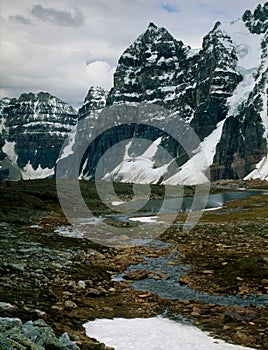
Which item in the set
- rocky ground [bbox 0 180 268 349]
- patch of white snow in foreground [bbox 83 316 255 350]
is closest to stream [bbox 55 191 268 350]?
patch of white snow in foreground [bbox 83 316 255 350]

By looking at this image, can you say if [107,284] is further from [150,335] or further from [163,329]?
[150,335]

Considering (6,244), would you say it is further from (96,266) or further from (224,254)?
(224,254)

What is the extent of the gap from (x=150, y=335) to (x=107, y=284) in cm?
913

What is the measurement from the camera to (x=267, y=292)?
836 inches

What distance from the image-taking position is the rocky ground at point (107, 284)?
52.7ft

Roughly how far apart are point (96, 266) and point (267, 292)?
12.7 m

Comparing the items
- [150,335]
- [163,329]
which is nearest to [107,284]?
[163,329]

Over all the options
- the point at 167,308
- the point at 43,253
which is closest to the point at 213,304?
the point at 167,308

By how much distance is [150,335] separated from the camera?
1566 cm

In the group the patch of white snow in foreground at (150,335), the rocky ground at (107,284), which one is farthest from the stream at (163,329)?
the rocky ground at (107,284)

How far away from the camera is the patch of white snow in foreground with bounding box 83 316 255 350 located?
14.5 meters

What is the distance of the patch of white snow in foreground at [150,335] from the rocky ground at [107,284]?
635mm

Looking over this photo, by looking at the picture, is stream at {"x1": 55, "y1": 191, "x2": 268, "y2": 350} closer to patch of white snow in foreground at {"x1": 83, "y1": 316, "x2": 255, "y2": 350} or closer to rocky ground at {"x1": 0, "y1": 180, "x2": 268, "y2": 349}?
patch of white snow in foreground at {"x1": 83, "y1": 316, "x2": 255, "y2": 350}

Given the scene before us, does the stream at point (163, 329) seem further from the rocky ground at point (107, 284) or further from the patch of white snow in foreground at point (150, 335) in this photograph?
the rocky ground at point (107, 284)
